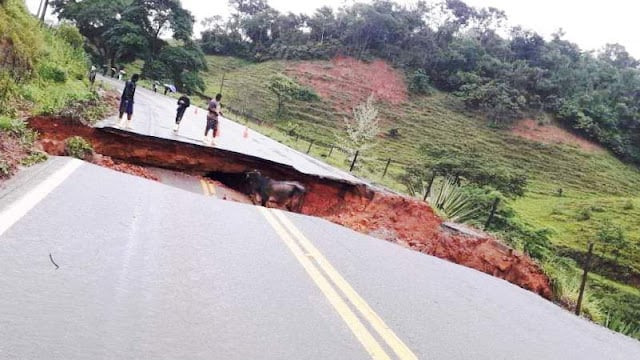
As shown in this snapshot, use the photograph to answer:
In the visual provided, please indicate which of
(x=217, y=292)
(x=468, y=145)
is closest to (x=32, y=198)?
(x=217, y=292)

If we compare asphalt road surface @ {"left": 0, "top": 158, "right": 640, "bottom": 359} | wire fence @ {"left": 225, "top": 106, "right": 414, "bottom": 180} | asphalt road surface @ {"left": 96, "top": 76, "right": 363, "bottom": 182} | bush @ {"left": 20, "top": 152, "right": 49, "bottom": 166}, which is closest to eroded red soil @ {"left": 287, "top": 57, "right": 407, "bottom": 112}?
wire fence @ {"left": 225, "top": 106, "right": 414, "bottom": 180}

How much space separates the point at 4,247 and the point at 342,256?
3419 millimetres

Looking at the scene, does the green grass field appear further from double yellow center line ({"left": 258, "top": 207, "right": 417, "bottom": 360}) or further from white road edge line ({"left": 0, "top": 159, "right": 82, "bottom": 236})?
white road edge line ({"left": 0, "top": 159, "right": 82, "bottom": 236})

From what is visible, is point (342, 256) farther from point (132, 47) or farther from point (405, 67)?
point (405, 67)

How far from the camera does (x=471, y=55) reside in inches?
2844

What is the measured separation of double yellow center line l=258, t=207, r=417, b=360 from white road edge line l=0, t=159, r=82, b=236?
256 centimetres

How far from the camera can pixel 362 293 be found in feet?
15.5

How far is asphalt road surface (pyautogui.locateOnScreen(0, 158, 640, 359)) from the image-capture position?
3053mm

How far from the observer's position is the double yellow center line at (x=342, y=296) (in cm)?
364

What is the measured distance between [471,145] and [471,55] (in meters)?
22.9

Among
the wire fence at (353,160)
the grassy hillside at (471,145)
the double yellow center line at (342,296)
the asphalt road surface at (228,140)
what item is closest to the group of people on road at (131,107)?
the asphalt road surface at (228,140)

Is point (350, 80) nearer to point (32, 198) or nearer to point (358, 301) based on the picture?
point (32, 198)

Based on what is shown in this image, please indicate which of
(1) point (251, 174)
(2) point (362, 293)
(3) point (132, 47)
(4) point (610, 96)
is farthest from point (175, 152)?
(4) point (610, 96)

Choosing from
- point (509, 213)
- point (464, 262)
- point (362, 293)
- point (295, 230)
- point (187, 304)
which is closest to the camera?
point (187, 304)
